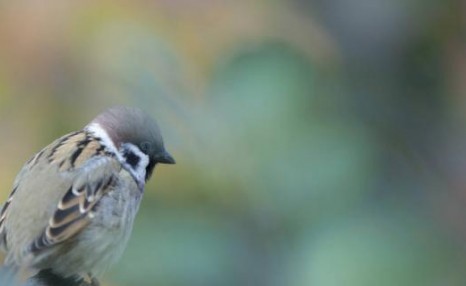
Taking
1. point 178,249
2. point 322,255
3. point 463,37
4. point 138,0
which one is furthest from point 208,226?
point 463,37

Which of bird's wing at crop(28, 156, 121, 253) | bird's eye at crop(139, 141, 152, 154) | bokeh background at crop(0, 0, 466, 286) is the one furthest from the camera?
bokeh background at crop(0, 0, 466, 286)

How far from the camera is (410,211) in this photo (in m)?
4.00

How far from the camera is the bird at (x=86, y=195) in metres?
3.30

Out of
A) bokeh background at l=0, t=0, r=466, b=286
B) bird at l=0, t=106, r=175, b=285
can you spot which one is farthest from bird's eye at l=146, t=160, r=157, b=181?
bokeh background at l=0, t=0, r=466, b=286

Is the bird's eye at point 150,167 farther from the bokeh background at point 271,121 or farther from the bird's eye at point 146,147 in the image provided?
the bokeh background at point 271,121

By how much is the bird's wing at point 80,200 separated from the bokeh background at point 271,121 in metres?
0.40

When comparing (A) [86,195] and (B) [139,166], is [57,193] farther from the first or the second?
(B) [139,166]

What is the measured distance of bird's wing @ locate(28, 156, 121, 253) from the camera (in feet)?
10.7

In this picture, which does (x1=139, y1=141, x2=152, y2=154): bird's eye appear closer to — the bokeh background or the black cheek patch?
the black cheek patch

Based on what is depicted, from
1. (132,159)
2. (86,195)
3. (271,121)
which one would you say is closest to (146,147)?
(132,159)

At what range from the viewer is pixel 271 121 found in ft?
12.9

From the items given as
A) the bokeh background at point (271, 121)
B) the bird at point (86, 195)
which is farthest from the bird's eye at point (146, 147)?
the bokeh background at point (271, 121)

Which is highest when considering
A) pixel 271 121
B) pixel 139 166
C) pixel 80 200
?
pixel 271 121

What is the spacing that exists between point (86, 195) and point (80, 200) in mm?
32
